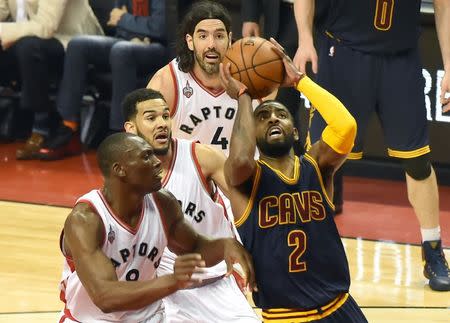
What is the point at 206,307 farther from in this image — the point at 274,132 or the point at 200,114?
the point at 200,114

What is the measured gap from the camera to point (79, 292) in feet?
16.9

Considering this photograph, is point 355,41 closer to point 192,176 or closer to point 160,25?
point 192,176

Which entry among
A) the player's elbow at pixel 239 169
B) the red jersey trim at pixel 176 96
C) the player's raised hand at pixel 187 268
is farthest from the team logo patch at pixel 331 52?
A: the player's raised hand at pixel 187 268

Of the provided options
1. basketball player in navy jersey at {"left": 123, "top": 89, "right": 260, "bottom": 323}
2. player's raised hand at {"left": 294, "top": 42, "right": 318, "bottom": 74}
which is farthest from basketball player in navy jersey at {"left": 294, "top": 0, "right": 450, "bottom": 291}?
basketball player in navy jersey at {"left": 123, "top": 89, "right": 260, "bottom": 323}

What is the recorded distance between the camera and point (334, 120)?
5.23m

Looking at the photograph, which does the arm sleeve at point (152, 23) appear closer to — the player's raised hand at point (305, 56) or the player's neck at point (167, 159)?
the player's raised hand at point (305, 56)

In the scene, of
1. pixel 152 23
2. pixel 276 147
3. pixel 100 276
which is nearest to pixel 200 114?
pixel 276 147

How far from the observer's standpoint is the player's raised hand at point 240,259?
494 centimetres

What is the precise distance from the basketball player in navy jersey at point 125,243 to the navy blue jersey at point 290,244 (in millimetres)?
159


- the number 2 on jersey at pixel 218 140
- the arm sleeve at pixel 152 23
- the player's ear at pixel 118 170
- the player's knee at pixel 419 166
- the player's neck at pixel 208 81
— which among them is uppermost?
the player's ear at pixel 118 170

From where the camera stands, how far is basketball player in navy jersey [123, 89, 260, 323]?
5.82 m

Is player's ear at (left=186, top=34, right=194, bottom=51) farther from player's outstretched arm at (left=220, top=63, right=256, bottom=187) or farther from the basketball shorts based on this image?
the basketball shorts

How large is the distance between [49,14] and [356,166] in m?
2.78

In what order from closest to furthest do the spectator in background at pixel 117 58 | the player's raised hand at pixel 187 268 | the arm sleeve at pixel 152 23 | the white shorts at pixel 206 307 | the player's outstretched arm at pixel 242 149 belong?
the player's raised hand at pixel 187 268 < the player's outstretched arm at pixel 242 149 < the white shorts at pixel 206 307 < the spectator in background at pixel 117 58 < the arm sleeve at pixel 152 23
